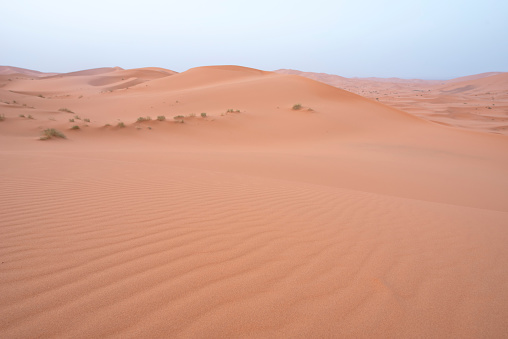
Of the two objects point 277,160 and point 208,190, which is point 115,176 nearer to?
point 208,190

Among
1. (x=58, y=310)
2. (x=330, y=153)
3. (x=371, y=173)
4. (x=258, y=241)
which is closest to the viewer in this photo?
(x=58, y=310)

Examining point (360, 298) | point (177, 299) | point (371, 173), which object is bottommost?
point (371, 173)

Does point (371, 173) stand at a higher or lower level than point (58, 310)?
lower

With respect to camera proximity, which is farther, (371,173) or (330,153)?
(330,153)

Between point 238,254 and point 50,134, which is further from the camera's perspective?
point 50,134

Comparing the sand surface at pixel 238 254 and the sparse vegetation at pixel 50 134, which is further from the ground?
the sparse vegetation at pixel 50 134

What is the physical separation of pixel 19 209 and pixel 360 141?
12634 millimetres

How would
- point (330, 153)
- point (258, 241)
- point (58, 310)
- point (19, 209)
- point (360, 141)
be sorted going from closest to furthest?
point (58, 310) < point (258, 241) < point (19, 209) < point (330, 153) < point (360, 141)

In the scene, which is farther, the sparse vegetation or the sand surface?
the sparse vegetation

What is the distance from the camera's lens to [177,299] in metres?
1.76

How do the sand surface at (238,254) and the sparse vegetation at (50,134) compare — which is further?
the sparse vegetation at (50,134)

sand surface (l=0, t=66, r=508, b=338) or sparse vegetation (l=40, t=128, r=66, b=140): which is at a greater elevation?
sparse vegetation (l=40, t=128, r=66, b=140)

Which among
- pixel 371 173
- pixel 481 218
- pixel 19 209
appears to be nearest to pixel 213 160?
pixel 371 173

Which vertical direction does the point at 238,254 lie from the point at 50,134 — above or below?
below
